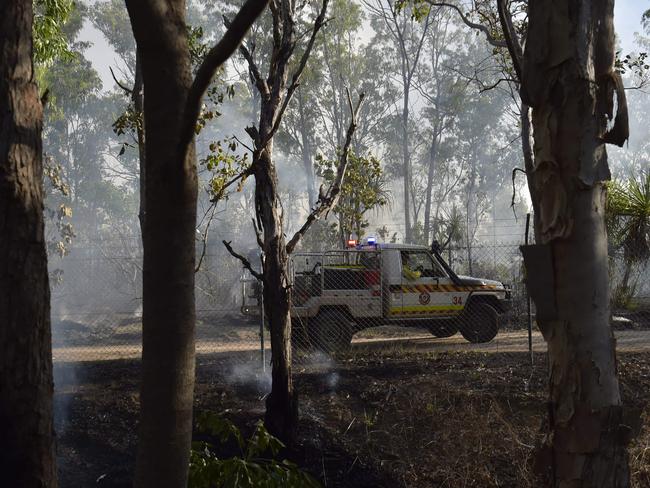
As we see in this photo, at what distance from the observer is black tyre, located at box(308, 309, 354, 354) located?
1216 centimetres

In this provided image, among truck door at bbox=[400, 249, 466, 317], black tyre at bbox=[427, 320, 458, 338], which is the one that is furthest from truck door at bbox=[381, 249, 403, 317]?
black tyre at bbox=[427, 320, 458, 338]

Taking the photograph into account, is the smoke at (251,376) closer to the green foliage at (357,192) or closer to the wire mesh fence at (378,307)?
the wire mesh fence at (378,307)

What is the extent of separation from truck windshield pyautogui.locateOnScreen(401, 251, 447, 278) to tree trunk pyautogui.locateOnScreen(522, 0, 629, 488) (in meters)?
9.87

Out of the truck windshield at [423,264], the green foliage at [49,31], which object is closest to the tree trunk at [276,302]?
the green foliage at [49,31]

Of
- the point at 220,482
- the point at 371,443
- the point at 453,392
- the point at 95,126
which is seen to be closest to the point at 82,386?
the point at 371,443

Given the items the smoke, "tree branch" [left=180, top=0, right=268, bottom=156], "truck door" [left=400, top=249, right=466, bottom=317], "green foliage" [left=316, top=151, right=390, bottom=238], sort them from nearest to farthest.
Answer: "tree branch" [left=180, top=0, right=268, bottom=156]
the smoke
"truck door" [left=400, top=249, right=466, bottom=317]
"green foliage" [left=316, top=151, right=390, bottom=238]

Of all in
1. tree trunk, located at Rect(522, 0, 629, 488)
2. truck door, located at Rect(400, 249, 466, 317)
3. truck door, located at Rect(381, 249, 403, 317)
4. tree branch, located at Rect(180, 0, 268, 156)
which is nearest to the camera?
tree branch, located at Rect(180, 0, 268, 156)

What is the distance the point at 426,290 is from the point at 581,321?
9910 millimetres

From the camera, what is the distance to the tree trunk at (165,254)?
2.07 meters

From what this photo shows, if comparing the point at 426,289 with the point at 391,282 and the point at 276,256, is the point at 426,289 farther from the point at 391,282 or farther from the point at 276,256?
the point at 276,256

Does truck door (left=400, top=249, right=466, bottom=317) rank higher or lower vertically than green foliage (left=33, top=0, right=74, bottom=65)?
lower

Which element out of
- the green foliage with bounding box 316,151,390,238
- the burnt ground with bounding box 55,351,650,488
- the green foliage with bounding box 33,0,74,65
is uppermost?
the green foliage with bounding box 33,0,74,65

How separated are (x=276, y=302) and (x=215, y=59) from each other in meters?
4.58

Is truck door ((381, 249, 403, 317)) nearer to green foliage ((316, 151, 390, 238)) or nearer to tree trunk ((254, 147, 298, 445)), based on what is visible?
green foliage ((316, 151, 390, 238))
